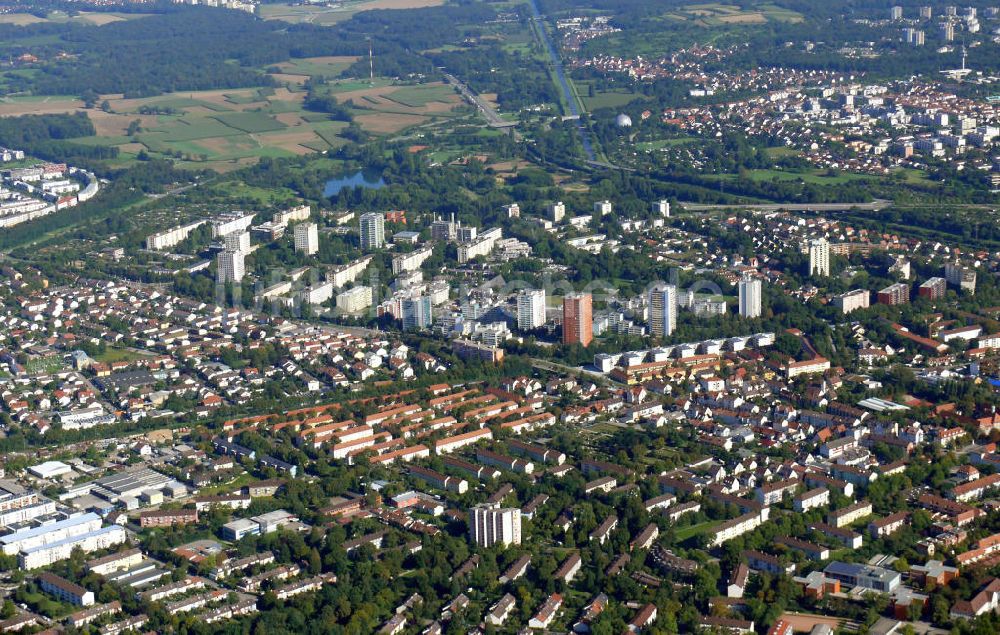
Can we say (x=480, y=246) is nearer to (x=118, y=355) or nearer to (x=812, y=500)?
(x=118, y=355)

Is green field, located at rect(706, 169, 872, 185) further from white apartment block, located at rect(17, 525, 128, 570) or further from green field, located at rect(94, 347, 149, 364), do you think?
white apartment block, located at rect(17, 525, 128, 570)

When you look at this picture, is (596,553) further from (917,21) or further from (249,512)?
(917,21)

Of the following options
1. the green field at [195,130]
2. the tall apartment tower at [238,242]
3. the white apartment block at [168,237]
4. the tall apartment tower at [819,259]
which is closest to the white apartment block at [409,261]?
the tall apartment tower at [238,242]

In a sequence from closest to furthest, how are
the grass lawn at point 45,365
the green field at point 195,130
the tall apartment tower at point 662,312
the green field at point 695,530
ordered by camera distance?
the green field at point 695,530
the grass lawn at point 45,365
the tall apartment tower at point 662,312
the green field at point 195,130

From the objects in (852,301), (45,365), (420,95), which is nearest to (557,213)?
(852,301)

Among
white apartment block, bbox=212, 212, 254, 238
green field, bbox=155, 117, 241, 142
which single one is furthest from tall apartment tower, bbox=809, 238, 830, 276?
green field, bbox=155, 117, 241, 142

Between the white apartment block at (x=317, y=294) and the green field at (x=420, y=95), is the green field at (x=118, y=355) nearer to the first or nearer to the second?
the white apartment block at (x=317, y=294)
